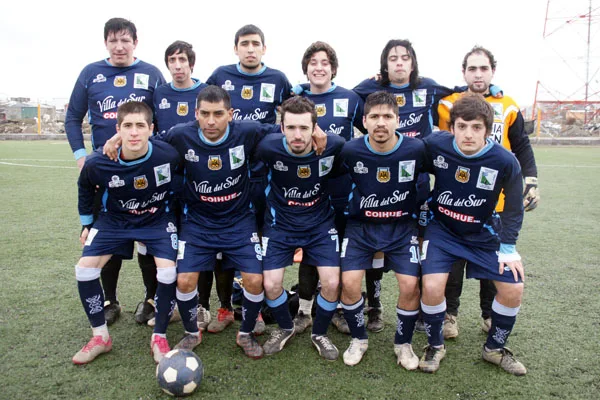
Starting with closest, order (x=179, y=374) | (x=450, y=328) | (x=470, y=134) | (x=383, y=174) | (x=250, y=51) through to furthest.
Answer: (x=179, y=374) < (x=470, y=134) < (x=383, y=174) < (x=450, y=328) < (x=250, y=51)

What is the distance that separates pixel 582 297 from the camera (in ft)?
13.9

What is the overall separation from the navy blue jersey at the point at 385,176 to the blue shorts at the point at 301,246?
290 mm

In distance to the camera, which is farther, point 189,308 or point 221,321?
point 221,321

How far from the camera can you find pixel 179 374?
2.73 m

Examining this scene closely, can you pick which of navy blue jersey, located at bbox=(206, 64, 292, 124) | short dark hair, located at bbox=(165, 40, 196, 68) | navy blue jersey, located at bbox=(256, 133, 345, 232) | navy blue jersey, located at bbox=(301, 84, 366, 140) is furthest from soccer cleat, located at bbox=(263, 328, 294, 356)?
short dark hair, located at bbox=(165, 40, 196, 68)

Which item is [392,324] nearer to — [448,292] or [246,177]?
[448,292]

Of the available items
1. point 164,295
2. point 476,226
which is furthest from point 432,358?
point 164,295

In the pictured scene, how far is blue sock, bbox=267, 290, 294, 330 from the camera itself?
3.48 m

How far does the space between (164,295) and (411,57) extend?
8.51 feet

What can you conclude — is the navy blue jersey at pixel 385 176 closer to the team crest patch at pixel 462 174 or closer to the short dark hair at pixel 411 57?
the team crest patch at pixel 462 174

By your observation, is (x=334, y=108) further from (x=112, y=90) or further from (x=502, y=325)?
(x=502, y=325)

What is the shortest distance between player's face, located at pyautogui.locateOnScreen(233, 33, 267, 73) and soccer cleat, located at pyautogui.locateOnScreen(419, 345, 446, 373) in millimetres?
2589

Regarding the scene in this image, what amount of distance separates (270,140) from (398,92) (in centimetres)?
116

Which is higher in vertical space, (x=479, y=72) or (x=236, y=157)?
(x=479, y=72)
